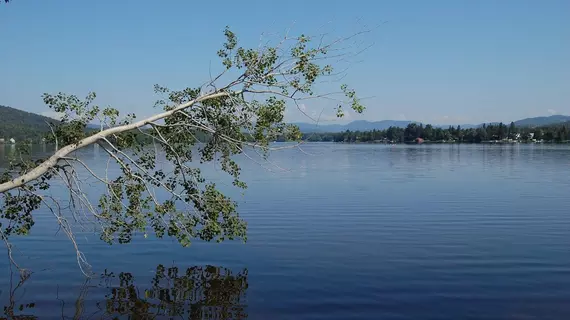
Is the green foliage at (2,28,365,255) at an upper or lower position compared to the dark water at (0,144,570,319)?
upper

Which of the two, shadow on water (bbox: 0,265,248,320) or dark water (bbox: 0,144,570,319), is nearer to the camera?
shadow on water (bbox: 0,265,248,320)

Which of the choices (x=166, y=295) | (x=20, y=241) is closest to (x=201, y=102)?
(x=166, y=295)

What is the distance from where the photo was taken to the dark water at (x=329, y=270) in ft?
45.3

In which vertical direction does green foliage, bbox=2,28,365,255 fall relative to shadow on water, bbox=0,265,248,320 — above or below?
above

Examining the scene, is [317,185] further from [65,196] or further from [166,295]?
[166,295]

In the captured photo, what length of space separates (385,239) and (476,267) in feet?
17.1

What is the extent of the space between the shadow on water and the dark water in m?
0.05

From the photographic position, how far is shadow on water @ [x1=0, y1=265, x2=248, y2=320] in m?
13.5

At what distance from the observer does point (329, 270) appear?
17.3 m

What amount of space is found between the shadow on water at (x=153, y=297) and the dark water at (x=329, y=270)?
49mm

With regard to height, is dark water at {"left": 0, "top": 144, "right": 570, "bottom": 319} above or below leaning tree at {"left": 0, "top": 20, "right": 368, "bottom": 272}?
below

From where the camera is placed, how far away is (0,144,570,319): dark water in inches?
543

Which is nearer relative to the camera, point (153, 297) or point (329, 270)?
point (153, 297)

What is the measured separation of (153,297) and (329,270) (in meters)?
5.60
